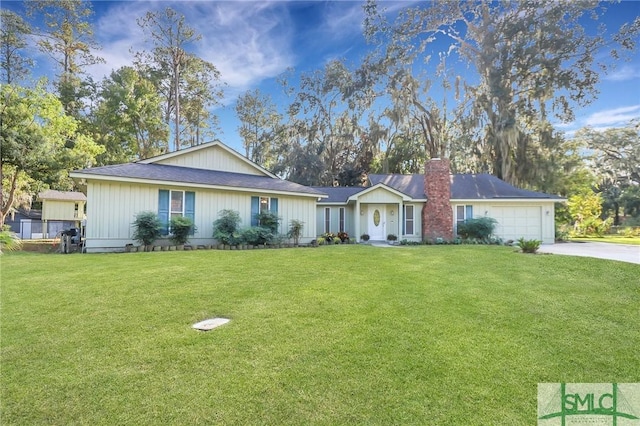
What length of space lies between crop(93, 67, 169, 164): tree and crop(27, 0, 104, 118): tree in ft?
5.15

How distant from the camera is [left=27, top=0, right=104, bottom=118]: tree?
61.9ft

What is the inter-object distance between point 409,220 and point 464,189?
12.3 ft

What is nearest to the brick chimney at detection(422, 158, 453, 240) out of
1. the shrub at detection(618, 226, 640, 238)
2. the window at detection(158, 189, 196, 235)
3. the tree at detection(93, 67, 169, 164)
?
the window at detection(158, 189, 196, 235)

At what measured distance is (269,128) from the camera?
32469mm

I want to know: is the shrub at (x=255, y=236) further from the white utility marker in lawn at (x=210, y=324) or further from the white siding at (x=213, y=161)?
the white utility marker in lawn at (x=210, y=324)

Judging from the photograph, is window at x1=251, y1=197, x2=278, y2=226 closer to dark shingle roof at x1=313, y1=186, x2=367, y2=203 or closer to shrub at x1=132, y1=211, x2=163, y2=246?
shrub at x1=132, y1=211, x2=163, y2=246

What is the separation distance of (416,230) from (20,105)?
2000cm

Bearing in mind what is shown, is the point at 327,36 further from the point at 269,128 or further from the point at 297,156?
the point at 269,128

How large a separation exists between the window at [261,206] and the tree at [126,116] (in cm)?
1682

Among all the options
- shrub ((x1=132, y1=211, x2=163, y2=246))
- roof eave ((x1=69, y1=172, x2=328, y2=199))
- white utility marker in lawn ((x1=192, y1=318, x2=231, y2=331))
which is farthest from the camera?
shrub ((x1=132, y1=211, x2=163, y2=246))

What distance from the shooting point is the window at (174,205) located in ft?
37.5

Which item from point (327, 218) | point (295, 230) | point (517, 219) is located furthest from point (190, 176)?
point (517, 219)

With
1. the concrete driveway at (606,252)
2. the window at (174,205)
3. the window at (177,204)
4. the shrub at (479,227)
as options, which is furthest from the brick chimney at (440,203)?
the window at (177,204)

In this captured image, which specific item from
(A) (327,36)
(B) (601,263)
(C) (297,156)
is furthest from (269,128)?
(B) (601,263)
